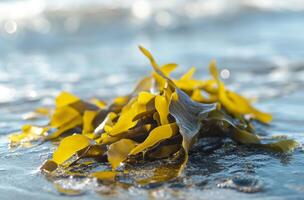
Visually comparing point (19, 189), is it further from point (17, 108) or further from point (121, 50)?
point (121, 50)

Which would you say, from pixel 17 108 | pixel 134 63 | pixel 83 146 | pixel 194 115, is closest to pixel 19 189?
pixel 83 146

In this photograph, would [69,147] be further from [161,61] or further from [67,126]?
[161,61]

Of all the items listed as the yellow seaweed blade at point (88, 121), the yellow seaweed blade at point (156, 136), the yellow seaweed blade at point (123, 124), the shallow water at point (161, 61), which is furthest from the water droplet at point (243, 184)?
the yellow seaweed blade at point (88, 121)

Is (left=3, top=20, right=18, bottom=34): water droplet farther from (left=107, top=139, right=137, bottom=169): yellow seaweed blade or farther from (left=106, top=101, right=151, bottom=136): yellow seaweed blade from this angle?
(left=107, top=139, right=137, bottom=169): yellow seaweed blade

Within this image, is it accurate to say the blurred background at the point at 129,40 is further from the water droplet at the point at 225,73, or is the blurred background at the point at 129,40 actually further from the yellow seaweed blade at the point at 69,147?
the yellow seaweed blade at the point at 69,147

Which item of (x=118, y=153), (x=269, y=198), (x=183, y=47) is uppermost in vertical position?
(x=183, y=47)

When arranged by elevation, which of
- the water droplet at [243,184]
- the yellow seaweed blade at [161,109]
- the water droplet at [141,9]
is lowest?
the water droplet at [243,184]
